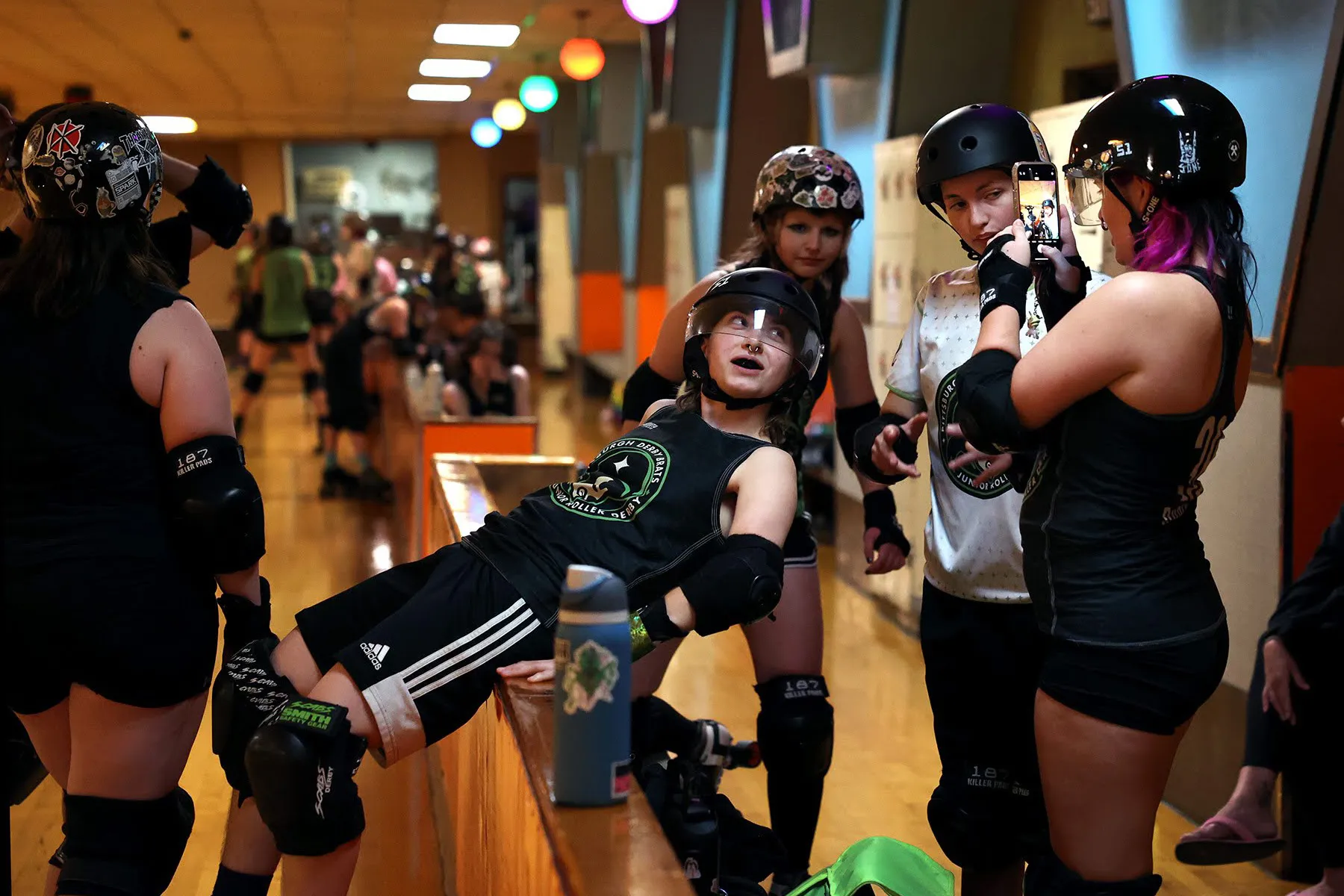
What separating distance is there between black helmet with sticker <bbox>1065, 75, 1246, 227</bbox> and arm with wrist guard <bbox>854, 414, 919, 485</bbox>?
621 mm

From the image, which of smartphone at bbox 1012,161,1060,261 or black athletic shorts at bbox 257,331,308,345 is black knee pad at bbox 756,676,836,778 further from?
black athletic shorts at bbox 257,331,308,345

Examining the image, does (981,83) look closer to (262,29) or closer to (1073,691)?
(1073,691)

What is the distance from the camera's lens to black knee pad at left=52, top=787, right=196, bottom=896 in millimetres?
1950

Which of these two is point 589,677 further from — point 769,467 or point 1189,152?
point 1189,152

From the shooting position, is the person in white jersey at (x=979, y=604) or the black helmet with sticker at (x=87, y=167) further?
the person in white jersey at (x=979, y=604)

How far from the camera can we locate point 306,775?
1742 millimetres

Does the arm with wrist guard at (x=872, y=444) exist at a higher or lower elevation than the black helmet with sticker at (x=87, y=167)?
lower

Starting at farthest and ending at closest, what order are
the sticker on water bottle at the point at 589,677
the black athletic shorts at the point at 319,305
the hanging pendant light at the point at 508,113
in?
the hanging pendant light at the point at 508,113, the black athletic shorts at the point at 319,305, the sticker on water bottle at the point at 589,677

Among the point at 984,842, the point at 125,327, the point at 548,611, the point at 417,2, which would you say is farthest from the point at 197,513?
the point at 417,2

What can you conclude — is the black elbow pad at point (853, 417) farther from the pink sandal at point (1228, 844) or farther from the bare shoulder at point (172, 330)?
the bare shoulder at point (172, 330)

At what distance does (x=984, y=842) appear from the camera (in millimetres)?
2268

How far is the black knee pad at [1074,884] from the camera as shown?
1.76 m

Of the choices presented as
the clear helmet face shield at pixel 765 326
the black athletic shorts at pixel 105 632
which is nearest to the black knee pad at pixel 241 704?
A: the black athletic shorts at pixel 105 632

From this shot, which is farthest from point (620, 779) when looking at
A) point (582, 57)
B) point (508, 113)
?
point (508, 113)
